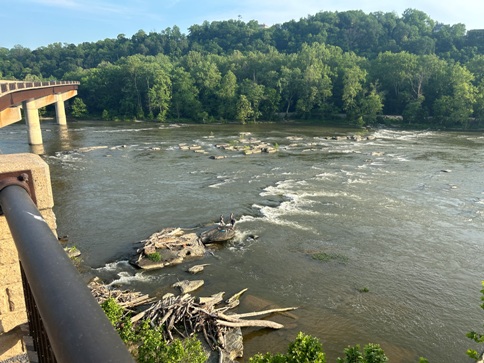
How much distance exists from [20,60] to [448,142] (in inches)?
5923

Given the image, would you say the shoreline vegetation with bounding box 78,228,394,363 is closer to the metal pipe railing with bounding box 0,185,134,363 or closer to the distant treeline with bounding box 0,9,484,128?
the metal pipe railing with bounding box 0,185,134,363

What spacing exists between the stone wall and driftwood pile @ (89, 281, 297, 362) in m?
7.22

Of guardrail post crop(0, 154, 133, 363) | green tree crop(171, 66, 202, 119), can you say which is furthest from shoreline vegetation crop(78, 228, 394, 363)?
green tree crop(171, 66, 202, 119)

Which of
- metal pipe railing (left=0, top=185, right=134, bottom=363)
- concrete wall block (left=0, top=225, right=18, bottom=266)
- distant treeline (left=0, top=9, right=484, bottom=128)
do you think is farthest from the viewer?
distant treeline (left=0, top=9, right=484, bottom=128)

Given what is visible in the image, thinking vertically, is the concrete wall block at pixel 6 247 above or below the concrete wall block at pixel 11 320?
above

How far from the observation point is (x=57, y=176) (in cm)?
3288

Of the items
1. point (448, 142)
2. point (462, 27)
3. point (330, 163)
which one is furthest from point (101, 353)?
point (462, 27)

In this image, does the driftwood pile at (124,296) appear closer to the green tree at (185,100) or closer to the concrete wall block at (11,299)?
the concrete wall block at (11,299)

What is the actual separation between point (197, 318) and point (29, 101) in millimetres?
46090

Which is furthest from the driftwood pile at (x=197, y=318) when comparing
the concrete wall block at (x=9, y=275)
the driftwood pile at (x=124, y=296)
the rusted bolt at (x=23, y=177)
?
the rusted bolt at (x=23, y=177)

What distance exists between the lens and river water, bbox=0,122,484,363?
1398cm

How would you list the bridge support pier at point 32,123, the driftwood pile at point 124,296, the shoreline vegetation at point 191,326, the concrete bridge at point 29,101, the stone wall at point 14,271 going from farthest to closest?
the bridge support pier at point 32,123
the concrete bridge at point 29,101
the driftwood pile at point 124,296
the shoreline vegetation at point 191,326
the stone wall at point 14,271

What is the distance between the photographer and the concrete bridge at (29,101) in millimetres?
29611

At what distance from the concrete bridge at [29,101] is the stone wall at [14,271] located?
23973 millimetres
